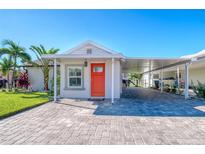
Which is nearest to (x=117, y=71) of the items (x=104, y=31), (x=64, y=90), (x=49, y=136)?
(x=64, y=90)

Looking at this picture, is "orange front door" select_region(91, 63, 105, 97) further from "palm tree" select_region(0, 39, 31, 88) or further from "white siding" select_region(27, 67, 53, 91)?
"white siding" select_region(27, 67, 53, 91)

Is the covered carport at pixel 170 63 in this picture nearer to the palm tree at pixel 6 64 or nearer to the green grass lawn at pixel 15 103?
the green grass lawn at pixel 15 103

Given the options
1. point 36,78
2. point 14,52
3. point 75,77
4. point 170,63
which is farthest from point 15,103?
point 170,63

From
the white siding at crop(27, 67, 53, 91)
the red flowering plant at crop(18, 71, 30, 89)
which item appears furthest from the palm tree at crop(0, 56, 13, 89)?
the white siding at crop(27, 67, 53, 91)

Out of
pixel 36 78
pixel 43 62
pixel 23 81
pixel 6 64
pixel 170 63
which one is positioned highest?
pixel 43 62

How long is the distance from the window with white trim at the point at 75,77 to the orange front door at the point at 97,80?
0.81 metres

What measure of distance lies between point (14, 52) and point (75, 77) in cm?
839

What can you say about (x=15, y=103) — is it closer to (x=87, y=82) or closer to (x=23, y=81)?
(x=87, y=82)

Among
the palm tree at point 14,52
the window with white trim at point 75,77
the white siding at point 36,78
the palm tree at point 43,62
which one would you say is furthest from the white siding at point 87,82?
the white siding at point 36,78

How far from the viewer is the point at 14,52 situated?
16547 millimetres

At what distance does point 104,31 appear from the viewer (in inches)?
591
